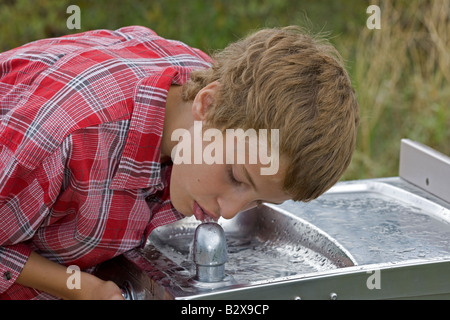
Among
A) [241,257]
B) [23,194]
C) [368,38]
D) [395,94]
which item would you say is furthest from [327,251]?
[368,38]

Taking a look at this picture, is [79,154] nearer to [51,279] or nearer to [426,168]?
[51,279]

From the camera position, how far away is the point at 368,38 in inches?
157

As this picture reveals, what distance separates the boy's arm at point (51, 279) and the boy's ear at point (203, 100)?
37 cm

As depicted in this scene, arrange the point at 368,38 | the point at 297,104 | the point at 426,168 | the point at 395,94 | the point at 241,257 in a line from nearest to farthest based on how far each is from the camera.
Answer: the point at 297,104, the point at 241,257, the point at 426,168, the point at 395,94, the point at 368,38

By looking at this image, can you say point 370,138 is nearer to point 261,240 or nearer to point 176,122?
point 261,240

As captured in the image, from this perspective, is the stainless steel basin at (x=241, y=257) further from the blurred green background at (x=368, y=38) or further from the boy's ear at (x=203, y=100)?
the blurred green background at (x=368, y=38)

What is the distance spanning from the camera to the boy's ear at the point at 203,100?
139cm

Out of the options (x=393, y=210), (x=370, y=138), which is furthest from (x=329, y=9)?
(x=393, y=210)

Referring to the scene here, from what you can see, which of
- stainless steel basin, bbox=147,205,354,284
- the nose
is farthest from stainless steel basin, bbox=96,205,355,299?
the nose

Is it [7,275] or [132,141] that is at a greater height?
[132,141]

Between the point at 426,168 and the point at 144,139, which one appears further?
the point at 426,168

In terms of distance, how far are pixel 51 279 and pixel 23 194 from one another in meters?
0.21

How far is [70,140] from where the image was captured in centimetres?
135
